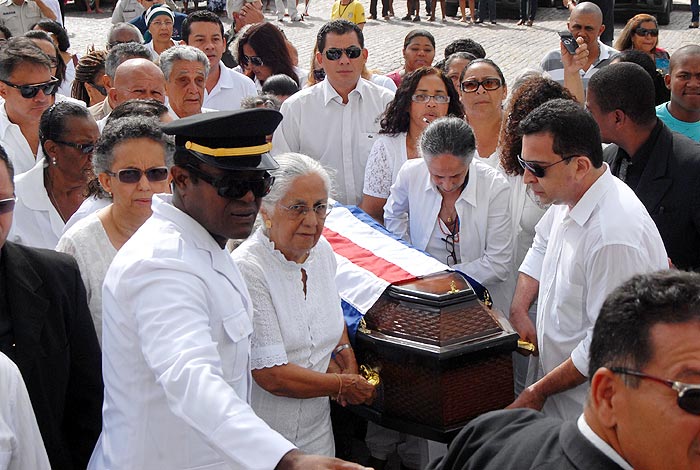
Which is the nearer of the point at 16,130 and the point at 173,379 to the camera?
the point at 173,379

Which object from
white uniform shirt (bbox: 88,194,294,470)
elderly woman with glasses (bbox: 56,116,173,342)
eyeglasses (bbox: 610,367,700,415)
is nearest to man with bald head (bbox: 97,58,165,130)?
elderly woman with glasses (bbox: 56,116,173,342)

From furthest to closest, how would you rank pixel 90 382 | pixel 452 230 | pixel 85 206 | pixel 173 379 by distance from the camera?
pixel 452 230, pixel 85 206, pixel 90 382, pixel 173 379

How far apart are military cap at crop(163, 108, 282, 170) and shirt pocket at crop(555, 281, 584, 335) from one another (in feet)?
4.96

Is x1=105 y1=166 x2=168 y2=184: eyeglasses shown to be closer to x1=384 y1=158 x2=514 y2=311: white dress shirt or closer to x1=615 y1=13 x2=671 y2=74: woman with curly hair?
x1=384 y1=158 x2=514 y2=311: white dress shirt

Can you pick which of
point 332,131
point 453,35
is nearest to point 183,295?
point 332,131

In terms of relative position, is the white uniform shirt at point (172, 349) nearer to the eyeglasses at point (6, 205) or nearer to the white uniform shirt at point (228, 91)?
the eyeglasses at point (6, 205)

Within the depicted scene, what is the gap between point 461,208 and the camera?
4.58 m

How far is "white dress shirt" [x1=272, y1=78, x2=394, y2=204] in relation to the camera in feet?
19.2

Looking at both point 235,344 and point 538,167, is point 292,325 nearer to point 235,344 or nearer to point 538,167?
point 235,344

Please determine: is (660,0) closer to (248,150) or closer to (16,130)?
(16,130)

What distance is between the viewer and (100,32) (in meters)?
18.9

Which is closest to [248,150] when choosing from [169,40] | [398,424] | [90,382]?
[90,382]

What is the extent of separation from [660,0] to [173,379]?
1873 cm

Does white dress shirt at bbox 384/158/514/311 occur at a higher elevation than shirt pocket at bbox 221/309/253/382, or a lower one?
lower
